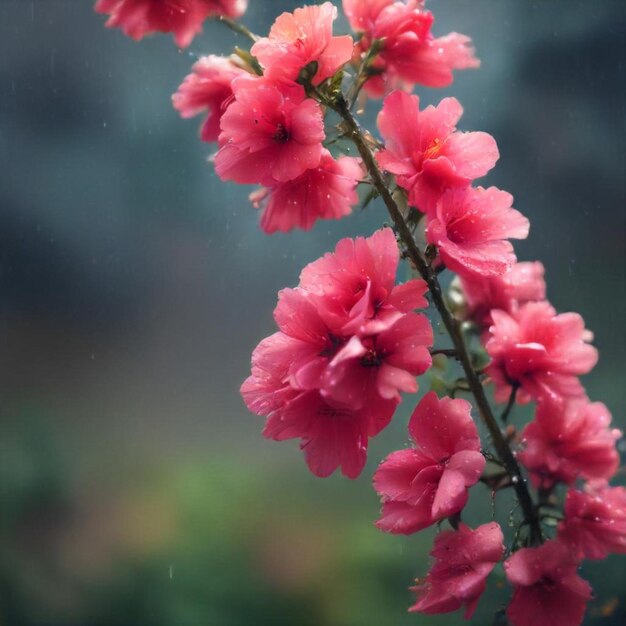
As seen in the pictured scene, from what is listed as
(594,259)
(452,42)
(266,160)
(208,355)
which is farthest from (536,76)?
(266,160)

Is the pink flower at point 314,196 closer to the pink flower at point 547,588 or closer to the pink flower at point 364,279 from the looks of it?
the pink flower at point 364,279

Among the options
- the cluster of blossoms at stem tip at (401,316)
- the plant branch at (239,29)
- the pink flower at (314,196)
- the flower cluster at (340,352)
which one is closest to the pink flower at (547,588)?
the cluster of blossoms at stem tip at (401,316)

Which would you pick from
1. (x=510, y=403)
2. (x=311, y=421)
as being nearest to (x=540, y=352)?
(x=510, y=403)

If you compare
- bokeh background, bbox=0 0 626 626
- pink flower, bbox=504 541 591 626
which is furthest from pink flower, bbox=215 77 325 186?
bokeh background, bbox=0 0 626 626

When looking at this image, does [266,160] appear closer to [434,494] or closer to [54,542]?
[434,494]

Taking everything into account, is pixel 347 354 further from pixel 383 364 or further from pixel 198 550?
pixel 198 550

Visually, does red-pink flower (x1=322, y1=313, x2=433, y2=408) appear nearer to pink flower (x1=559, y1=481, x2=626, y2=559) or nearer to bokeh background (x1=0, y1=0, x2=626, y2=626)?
pink flower (x1=559, y1=481, x2=626, y2=559)
